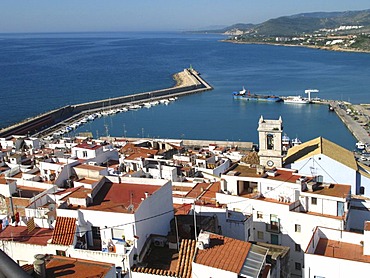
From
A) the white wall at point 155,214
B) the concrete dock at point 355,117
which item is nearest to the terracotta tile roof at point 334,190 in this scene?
the white wall at point 155,214

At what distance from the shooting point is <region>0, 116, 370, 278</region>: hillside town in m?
5.86

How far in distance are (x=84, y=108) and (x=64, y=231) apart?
33.1 m

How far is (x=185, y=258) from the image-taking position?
5.93 metres

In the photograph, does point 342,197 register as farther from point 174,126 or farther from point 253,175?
point 174,126

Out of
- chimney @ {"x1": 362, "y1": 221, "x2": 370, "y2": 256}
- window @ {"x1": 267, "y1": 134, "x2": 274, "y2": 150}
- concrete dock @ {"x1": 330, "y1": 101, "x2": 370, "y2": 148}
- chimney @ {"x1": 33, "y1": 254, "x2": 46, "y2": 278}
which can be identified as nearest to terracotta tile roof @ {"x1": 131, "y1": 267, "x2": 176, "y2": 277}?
chimney @ {"x1": 33, "y1": 254, "x2": 46, "y2": 278}

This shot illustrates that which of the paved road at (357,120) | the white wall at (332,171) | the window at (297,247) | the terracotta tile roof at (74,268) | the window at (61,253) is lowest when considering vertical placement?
the paved road at (357,120)

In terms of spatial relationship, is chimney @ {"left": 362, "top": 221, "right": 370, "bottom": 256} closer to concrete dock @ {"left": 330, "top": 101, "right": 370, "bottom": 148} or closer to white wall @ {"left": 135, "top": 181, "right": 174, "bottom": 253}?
white wall @ {"left": 135, "top": 181, "right": 174, "bottom": 253}

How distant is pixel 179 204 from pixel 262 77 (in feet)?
169

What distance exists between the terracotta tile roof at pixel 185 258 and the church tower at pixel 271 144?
566 centimetres

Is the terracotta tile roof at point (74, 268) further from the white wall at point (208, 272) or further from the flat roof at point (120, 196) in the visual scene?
the flat roof at point (120, 196)

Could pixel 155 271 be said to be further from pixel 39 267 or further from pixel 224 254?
pixel 39 267

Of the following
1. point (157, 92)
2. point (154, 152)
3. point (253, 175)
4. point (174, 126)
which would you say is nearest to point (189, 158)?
point (154, 152)

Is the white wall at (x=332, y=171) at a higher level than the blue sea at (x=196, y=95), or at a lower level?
higher

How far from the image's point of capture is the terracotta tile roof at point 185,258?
5.75 m
